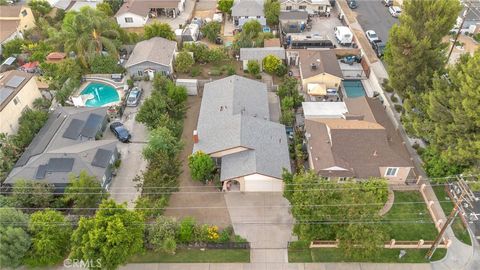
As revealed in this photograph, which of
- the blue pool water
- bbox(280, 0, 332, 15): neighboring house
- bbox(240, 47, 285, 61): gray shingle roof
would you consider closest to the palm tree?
the blue pool water

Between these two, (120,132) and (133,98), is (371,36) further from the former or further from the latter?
(120,132)

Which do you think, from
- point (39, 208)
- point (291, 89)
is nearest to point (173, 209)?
point (39, 208)

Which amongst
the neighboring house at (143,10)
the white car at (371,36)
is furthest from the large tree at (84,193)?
the white car at (371,36)

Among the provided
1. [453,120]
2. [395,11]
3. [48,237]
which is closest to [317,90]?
[453,120]

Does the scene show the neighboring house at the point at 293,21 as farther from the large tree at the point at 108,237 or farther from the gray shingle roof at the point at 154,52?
the large tree at the point at 108,237

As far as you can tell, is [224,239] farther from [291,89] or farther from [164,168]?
[291,89]
